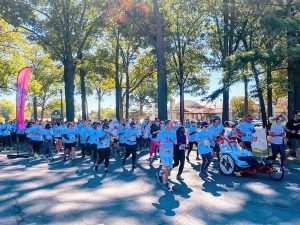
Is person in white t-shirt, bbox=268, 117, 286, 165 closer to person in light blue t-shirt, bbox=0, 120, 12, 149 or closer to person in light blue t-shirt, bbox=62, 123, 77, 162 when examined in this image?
person in light blue t-shirt, bbox=62, 123, 77, 162

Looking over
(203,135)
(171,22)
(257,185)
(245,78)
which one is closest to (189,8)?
(171,22)

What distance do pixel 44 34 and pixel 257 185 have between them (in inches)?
797

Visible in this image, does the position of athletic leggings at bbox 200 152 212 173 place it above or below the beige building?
below

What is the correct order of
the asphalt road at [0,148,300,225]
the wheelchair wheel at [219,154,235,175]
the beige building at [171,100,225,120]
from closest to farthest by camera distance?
the asphalt road at [0,148,300,225] < the wheelchair wheel at [219,154,235,175] < the beige building at [171,100,225,120]

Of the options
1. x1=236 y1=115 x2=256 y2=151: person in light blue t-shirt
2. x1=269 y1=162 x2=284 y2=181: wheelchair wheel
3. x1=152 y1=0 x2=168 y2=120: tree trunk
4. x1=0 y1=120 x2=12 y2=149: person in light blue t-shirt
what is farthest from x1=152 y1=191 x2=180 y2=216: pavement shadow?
x1=0 y1=120 x2=12 y2=149: person in light blue t-shirt

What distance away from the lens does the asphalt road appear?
22.5 feet

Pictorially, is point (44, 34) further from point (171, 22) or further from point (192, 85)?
point (192, 85)

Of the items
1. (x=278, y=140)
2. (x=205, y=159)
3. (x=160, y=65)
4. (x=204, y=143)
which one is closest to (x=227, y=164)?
(x=205, y=159)

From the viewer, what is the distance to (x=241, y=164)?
11164 mm

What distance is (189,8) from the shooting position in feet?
102

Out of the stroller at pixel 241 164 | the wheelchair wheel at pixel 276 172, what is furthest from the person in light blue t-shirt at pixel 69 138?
the wheelchair wheel at pixel 276 172

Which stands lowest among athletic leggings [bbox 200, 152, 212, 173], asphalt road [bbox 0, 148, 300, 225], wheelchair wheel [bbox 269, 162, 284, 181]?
asphalt road [bbox 0, 148, 300, 225]

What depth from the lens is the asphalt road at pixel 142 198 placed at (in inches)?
270

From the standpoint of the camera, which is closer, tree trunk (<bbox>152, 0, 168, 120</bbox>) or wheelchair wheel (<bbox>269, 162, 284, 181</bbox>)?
wheelchair wheel (<bbox>269, 162, 284, 181</bbox>)
